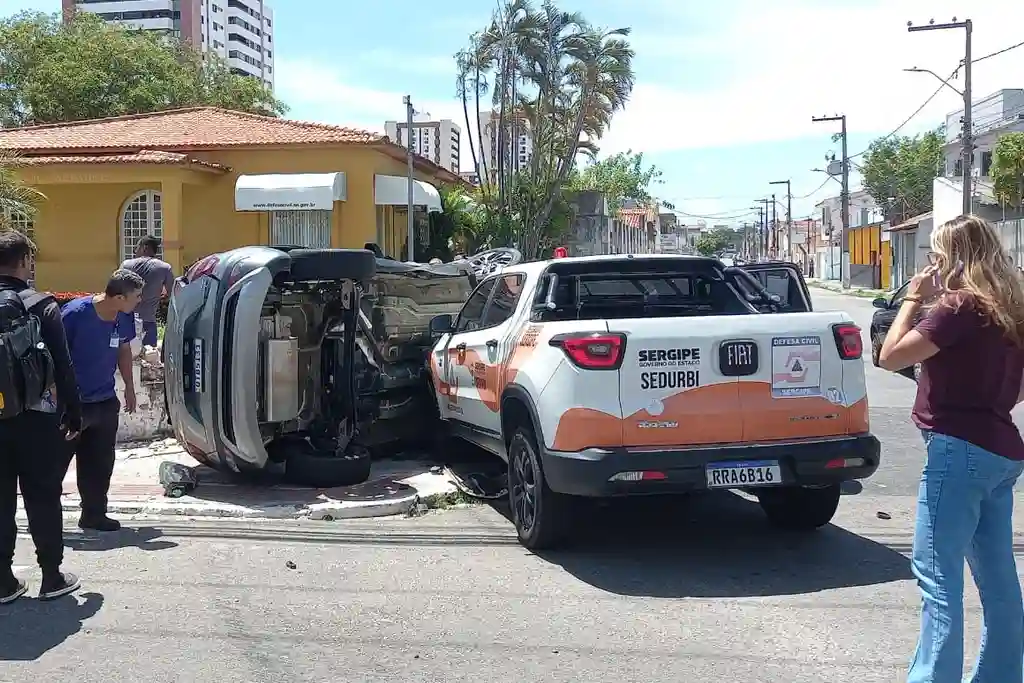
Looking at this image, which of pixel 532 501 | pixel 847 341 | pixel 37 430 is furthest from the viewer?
pixel 532 501

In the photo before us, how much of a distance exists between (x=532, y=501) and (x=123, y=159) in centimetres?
1796

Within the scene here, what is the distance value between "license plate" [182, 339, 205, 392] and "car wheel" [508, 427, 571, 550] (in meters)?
2.28

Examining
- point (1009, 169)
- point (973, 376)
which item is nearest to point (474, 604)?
point (973, 376)

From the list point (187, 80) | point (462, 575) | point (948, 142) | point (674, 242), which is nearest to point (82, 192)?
point (187, 80)

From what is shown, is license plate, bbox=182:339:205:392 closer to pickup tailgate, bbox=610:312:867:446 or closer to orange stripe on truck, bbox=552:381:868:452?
orange stripe on truck, bbox=552:381:868:452

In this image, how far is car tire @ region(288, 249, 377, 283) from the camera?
7.34 m

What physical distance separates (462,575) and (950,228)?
3166 millimetres

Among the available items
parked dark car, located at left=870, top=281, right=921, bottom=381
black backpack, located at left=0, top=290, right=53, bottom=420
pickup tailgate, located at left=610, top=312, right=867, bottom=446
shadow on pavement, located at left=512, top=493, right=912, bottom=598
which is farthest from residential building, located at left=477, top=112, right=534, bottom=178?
black backpack, located at left=0, top=290, right=53, bottom=420

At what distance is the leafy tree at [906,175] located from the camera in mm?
67812

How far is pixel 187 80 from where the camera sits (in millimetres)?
38344

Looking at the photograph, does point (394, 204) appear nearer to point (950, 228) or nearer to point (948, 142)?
point (950, 228)

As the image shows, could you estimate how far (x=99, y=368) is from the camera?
20.9 feet

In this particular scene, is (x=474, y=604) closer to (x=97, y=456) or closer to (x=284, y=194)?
(x=97, y=456)

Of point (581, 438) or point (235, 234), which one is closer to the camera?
point (581, 438)
